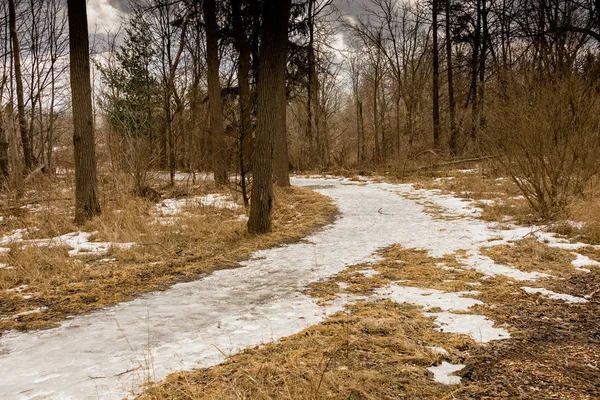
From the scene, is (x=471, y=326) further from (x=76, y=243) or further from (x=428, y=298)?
(x=76, y=243)

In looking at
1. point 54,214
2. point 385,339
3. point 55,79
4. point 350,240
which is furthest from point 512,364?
point 55,79

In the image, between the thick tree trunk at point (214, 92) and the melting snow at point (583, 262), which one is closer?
the melting snow at point (583, 262)

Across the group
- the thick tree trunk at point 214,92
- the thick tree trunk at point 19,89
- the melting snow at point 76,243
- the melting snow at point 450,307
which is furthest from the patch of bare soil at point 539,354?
the thick tree trunk at point 19,89

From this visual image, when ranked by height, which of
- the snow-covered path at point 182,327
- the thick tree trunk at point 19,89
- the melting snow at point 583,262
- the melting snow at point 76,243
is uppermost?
the thick tree trunk at point 19,89

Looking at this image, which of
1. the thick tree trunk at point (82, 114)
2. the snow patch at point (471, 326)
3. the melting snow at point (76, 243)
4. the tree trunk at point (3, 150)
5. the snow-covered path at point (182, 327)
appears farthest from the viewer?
the tree trunk at point (3, 150)

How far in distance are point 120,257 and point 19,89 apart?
13.2m

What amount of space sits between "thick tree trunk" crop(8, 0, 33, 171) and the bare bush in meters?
16.1

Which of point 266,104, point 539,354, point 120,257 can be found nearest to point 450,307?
point 539,354

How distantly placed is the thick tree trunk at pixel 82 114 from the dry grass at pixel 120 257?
440mm

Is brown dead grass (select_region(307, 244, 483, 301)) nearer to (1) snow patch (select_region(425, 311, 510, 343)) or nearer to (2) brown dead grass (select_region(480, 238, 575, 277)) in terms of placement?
(2) brown dead grass (select_region(480, 238, 575, 277))

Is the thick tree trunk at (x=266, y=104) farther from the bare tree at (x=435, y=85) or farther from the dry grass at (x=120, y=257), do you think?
the bare tree at (x=435, y=85)

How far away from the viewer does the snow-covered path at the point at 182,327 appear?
102 inches

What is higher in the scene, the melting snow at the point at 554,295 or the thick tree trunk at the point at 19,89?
the thick tree trunk at the point at 19,89

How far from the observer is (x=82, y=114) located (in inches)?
300
